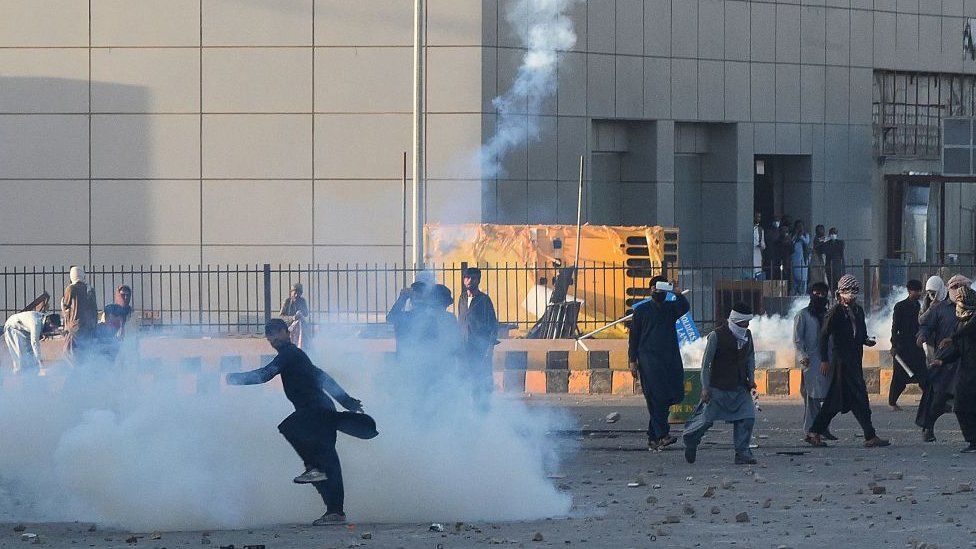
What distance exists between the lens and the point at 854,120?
3897 centimetres

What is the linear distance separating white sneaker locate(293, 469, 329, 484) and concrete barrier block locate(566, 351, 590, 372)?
10.9 m

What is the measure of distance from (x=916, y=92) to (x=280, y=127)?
16.1m

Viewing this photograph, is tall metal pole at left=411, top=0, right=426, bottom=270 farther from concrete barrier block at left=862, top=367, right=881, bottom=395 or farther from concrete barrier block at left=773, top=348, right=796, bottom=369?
concrete barrier block at left=862, top=367, right=881, bottom=395

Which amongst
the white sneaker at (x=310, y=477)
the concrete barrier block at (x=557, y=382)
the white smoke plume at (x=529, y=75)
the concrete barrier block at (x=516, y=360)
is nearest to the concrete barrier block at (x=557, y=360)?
the concrete barrier block at (x=557, y=382)

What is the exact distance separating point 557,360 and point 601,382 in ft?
2.11

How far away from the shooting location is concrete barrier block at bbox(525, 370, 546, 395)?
863 inches

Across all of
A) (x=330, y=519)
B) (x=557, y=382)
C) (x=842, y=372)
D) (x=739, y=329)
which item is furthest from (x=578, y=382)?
(x=330, y=519)

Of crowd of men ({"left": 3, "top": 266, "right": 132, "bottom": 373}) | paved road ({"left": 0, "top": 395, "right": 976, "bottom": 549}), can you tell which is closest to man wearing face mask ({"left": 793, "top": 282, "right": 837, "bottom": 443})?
paved road ({"left": 0, "top": 395, "right": 976, "bottom": 549})

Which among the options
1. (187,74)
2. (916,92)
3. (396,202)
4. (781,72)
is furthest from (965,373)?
(916,92)

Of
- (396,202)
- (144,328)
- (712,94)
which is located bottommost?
(144,328)

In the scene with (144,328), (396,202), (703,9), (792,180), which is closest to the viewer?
(144,328)

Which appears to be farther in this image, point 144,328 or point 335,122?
point 335,122

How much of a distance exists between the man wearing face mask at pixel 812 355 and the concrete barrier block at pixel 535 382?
599 cm

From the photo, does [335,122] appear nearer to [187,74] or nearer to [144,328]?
[187,74]
